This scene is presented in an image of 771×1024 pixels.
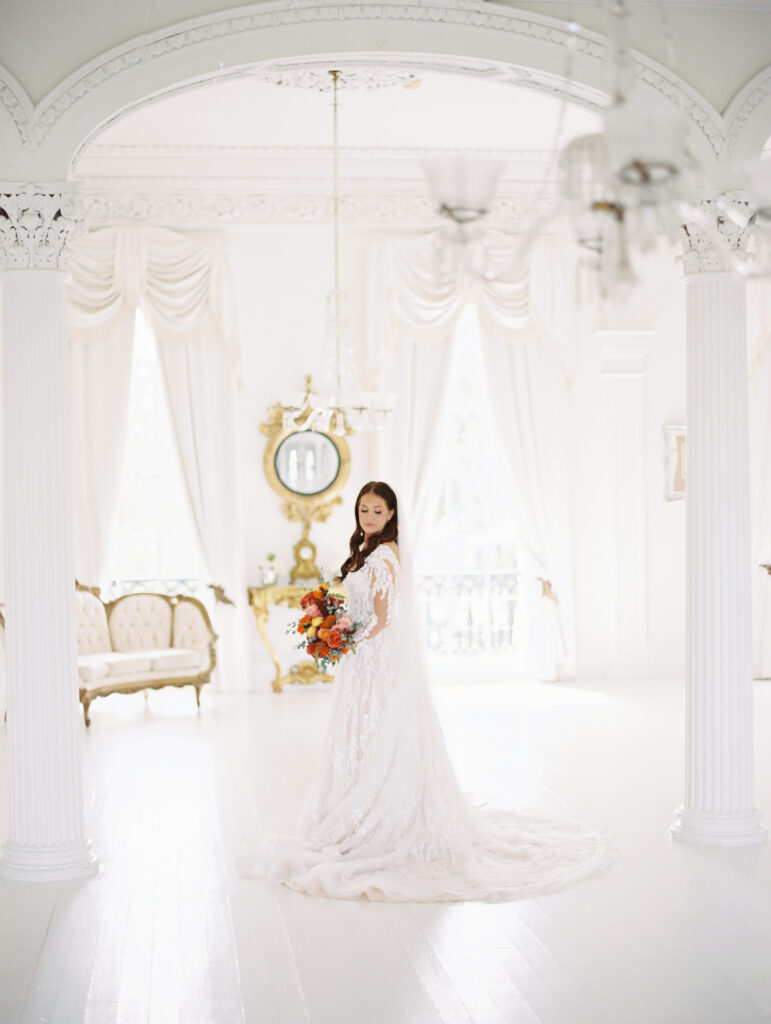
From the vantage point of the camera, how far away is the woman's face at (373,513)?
6.03m

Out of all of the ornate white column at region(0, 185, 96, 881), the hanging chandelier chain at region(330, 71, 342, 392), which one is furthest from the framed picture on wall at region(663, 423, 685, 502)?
the ornate white column at region(0, 185, 96, 881)

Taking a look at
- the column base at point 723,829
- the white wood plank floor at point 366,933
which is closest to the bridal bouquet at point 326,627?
the white wood plank floor at point 366,933

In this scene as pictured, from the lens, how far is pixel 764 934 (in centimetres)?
466

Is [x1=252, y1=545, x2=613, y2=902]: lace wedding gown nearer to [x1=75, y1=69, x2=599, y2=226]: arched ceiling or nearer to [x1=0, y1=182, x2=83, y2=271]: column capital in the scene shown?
[x1=0, y1=182, x2=83, y2=271]: column capital

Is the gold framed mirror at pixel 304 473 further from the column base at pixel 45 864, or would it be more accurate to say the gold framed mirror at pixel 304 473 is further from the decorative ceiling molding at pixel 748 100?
the decorative ceiling molding at pixel 748 100

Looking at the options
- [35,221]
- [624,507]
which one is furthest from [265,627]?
[35,221]

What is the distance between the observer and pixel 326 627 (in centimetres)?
591

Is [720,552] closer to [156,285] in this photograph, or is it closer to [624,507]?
[624,507]

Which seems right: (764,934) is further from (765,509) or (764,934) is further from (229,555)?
(765,509)

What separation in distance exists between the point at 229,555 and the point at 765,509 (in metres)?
5.13

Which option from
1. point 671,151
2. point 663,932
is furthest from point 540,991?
point 671,151

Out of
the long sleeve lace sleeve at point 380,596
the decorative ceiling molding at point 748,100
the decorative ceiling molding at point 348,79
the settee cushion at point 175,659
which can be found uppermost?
the decorative ceiling molding at point 348,79

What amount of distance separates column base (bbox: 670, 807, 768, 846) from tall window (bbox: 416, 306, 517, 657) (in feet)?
18.4

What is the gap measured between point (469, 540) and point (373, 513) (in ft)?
18.5
